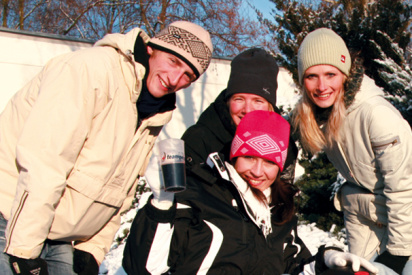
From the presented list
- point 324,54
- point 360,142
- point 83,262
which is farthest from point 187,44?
point 83,262

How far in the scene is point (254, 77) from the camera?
314cm

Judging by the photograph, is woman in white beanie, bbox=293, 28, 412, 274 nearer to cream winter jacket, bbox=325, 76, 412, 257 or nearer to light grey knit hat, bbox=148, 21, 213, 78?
cream winter jacket, bbox=325, 76, 412, 257

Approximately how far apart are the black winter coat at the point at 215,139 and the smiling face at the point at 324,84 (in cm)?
37

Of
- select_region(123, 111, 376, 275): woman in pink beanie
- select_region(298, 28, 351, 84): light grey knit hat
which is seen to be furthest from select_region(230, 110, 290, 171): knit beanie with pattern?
select_region(298, 28, 351, 84): light grey knit hat

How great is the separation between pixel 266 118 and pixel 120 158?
3.06 ft

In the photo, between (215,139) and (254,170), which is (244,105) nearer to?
(215,139)

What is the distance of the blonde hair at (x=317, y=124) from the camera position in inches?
116

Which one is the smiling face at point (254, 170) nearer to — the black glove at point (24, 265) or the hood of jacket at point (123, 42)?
the hood of jacket at point (123, 42)

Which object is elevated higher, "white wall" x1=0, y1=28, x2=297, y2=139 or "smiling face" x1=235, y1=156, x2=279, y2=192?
"white wall" x1=0, y1=28, x2=297, y2=139

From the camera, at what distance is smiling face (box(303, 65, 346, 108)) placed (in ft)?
9.81

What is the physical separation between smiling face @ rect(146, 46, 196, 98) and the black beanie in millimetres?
555

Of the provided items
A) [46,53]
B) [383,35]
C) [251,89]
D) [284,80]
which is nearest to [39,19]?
[46,53]

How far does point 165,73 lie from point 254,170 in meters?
0.79

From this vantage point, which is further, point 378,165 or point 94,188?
point 378,165
